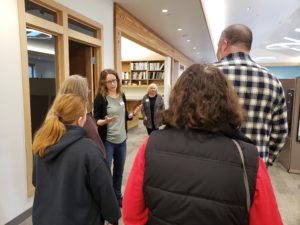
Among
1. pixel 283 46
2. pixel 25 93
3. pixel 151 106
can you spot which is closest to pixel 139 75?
pixel 151 106

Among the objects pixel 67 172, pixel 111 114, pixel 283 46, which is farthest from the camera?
pixel 283 46

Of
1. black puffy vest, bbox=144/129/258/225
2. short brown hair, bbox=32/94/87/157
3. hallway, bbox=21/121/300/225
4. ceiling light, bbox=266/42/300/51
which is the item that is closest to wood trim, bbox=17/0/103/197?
hallway, bbox=21/121/300/225

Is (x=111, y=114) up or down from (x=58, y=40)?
down

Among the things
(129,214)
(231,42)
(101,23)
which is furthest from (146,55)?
(129,214)

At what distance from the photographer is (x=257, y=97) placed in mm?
1430

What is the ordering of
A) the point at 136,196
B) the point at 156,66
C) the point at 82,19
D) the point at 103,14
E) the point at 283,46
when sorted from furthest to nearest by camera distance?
the point at 283,46, the point at 156,66, the point at 103,14, the point at 82,19, the point at 136,196

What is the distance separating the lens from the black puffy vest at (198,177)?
819mm

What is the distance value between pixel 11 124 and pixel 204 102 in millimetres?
2075

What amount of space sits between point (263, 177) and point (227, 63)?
846 millimetres

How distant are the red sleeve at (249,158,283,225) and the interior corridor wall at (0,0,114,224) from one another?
2186 mm

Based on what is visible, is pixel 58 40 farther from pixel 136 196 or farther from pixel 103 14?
pixel 136 196

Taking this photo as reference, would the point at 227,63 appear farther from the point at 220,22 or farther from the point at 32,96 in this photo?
the point at 220,22

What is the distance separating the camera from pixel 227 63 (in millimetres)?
1490

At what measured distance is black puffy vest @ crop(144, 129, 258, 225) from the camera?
0.82 metres
